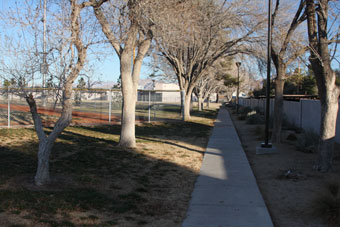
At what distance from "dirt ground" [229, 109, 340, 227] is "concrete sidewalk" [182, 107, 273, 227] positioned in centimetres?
27

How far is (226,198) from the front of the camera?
639 centimetres

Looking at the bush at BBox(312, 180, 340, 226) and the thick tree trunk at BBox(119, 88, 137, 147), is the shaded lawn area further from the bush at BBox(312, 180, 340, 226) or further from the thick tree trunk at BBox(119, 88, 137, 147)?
the bush at BBox(312, 180, 340, 226)

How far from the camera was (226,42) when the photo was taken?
2303 cm

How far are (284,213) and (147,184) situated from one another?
2.88 m

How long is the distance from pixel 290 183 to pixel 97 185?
426 centimetres

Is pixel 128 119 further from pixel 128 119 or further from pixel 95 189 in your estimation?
pixel 95 189

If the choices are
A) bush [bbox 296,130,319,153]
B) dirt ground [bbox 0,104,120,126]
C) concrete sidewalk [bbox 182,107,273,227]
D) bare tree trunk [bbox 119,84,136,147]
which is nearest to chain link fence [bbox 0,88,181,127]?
dirt ground [bbox 0,104,120,126]

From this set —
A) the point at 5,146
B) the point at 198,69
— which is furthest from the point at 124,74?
the point at 198,69

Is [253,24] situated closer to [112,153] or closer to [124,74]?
[124,74]

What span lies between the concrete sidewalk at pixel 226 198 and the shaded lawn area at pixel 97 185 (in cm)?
26

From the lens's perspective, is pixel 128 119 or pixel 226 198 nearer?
pixel 226 198

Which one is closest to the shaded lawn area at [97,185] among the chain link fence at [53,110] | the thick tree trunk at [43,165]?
the thick tree trunk at [43,165]

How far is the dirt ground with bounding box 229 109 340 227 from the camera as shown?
5.57 m

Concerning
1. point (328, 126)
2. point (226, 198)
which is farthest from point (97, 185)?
point (328, 126)
